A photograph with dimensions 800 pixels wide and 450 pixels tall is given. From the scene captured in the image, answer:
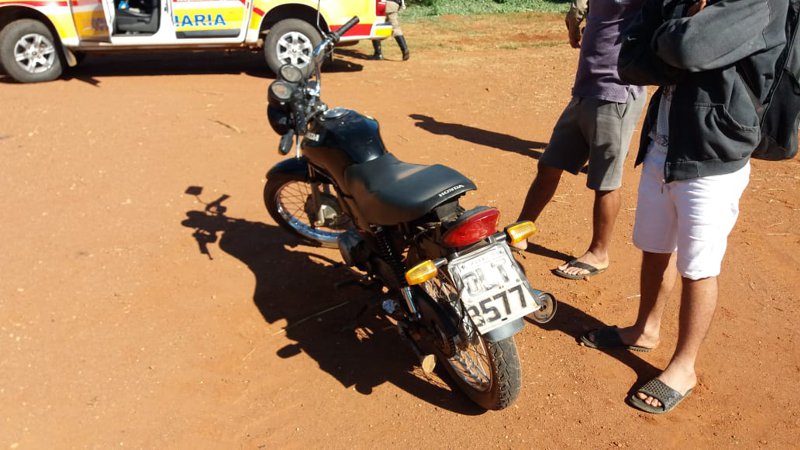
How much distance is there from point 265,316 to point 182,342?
0.49 meters

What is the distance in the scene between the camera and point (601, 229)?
4.49 meters

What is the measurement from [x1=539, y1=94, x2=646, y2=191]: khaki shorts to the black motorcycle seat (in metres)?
1.32

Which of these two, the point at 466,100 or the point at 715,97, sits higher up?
the point at 715,97

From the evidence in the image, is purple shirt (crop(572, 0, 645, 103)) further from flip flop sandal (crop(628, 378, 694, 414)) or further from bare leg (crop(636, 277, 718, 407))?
flip flop sandal (crop(628, 378, 694, 414))

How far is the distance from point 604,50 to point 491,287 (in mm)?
1951

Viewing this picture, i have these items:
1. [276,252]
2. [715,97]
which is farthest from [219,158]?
[715,97]

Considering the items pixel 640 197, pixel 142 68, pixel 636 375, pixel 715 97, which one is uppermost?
pixel 715 97

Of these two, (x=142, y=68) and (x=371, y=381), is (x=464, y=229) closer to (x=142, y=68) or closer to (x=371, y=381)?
(x=371, y=381)

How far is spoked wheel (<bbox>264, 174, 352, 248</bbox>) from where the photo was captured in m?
4.39

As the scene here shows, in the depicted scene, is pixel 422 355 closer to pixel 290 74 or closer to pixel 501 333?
pixel 501 333

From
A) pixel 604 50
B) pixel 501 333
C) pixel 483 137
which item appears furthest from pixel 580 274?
pixel 483 137

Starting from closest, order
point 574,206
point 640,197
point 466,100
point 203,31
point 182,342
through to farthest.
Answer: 1. point 640,197
2. point 182,342
3. point 574,206
4. point 466,100
5. point 203,31

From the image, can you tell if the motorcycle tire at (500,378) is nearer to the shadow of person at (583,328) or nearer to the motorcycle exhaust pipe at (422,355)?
the motorcycle exhaust pipe at (422,355)

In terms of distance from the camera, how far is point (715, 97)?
290 centimetres
